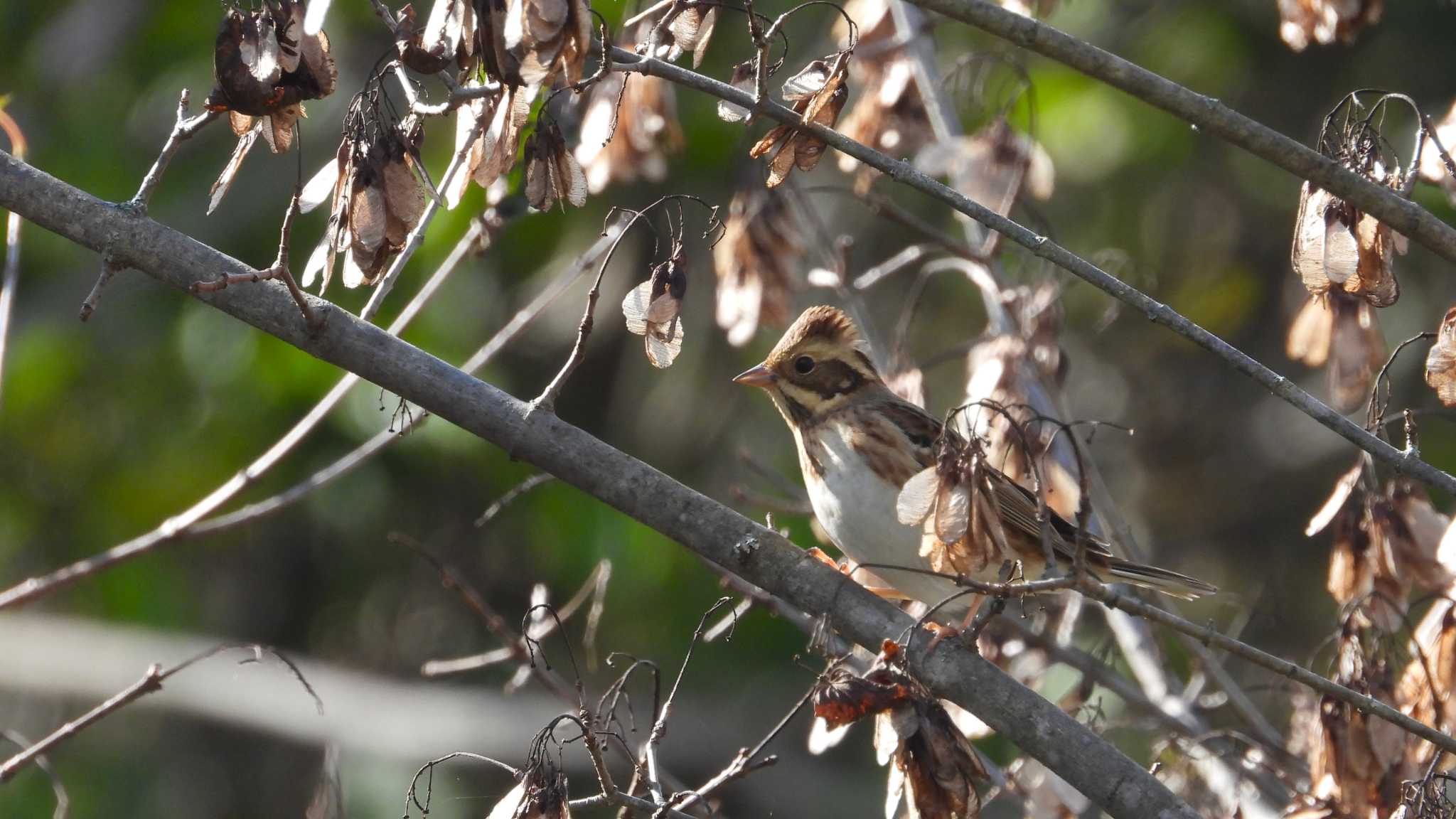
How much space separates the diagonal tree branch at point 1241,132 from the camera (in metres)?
2.50

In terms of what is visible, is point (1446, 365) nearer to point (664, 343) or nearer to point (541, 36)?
point (664, 343)

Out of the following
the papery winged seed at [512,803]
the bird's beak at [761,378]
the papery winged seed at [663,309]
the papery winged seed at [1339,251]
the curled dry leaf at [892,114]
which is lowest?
the papery winged seed at [512,803]

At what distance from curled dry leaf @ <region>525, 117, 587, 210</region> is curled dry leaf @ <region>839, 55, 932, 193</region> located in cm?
190

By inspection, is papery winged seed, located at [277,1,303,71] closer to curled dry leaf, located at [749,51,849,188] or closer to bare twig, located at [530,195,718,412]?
bare twig, located at [530,195,718,412]

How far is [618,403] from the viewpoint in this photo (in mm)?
7586

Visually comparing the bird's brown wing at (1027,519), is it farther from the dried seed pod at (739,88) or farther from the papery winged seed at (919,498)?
the dried seed pod at (739,88)

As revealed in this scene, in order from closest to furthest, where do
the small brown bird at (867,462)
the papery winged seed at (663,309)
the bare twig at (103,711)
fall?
the papery winged seed at (663,309)
the bare twig at (103,711)
the small brown bird at (867,462)

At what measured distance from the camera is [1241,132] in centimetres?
254

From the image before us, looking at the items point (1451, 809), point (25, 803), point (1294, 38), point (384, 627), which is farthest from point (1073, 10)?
point (25, 803)

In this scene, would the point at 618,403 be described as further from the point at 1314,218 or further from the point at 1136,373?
the point at 1314,218

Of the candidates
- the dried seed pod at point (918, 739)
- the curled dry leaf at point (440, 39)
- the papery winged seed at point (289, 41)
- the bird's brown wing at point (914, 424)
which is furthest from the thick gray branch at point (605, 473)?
the bird's brown wing at point (914, 424)

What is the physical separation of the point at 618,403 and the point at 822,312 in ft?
11.1

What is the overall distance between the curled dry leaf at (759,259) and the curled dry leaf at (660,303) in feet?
4.80

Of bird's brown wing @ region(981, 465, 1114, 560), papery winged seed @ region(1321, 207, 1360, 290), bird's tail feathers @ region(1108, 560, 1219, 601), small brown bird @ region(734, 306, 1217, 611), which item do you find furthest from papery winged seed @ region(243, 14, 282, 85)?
bird's tail feathers @ region(1108, 560, 1219, 601)
